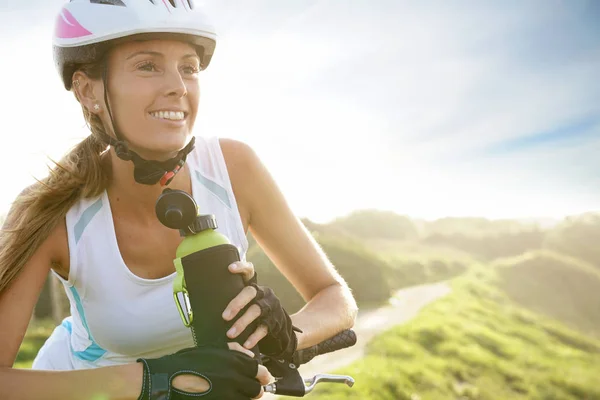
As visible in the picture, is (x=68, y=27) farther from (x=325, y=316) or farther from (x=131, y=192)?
(x=325, y=316)

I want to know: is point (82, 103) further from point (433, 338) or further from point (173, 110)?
point (433, 338)

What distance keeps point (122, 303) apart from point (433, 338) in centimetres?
1916

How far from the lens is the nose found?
101 inches

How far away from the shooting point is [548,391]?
22578 mm

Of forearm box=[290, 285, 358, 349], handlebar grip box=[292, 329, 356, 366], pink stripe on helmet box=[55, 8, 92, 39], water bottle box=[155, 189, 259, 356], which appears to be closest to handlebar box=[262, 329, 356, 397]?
handlebar grip box=[292, 329, 356, 366]

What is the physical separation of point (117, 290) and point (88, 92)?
41.9 inches

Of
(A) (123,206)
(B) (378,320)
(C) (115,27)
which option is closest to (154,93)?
(C) (115,27)

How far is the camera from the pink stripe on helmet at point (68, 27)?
284cm

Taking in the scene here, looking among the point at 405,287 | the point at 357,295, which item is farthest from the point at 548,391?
the point at 405,287

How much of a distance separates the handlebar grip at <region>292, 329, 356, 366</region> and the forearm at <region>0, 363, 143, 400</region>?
2.28 ft

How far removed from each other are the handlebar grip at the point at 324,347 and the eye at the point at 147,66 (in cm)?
147

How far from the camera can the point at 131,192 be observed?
9.83 feet

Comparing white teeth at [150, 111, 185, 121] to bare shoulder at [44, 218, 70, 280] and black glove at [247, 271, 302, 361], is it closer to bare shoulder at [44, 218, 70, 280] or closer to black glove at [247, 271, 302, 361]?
bare shoulder at [44, 218, 70, 280]

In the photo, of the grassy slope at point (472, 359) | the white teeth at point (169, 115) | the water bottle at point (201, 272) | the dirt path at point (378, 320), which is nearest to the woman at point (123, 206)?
the white teeth at point (169, 115)
